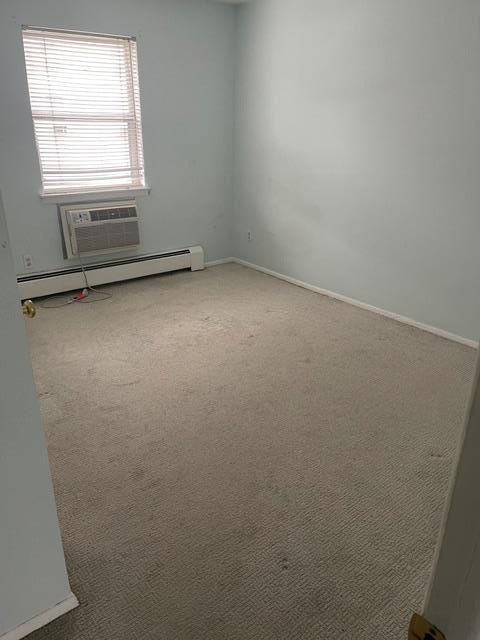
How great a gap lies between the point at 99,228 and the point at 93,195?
291mm

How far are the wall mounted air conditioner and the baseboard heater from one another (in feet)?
0.47

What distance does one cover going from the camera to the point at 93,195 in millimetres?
3941

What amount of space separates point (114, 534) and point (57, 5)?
3644mm

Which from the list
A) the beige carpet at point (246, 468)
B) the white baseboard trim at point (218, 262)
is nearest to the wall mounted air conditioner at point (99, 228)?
the beige carpet at point (246, 468)

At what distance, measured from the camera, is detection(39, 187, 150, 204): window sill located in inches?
146

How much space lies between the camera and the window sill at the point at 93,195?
3.71 meters

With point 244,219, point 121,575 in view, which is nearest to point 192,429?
point 121,575

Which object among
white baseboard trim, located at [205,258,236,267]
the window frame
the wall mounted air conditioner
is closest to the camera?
the window frame

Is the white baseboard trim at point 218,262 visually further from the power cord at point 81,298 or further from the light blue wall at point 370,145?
the power cord at point 81,298

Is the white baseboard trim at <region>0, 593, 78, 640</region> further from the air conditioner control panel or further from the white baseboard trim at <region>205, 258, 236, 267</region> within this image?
the white baseboard trim at <region>205, 258, 236, 267</region>

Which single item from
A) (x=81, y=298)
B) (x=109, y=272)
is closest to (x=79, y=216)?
(x=109, y=272)

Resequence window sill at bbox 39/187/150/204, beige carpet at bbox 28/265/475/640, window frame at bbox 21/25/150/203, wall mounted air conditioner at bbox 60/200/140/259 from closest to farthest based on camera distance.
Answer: beige carpet at bbox 28/265/475/640 → window frame at bbox 21/25/150/203 → window sill at bbox 39/187/150/204 → wall mounted air conditioner at bbox 60/200/140/259

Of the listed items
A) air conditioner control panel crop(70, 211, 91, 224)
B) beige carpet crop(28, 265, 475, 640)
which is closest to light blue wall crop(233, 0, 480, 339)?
beige carpet crop(28, 265, 475, 640)

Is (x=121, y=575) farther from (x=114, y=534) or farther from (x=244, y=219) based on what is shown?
(x=244, y=219)
